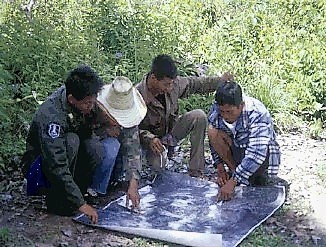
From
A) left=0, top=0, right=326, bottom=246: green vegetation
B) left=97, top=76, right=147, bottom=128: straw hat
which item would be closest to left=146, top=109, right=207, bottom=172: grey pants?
left=97, top=76, right=147, bottom=128: straw hat

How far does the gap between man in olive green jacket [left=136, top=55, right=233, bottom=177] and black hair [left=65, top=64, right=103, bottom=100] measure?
2.51 feet

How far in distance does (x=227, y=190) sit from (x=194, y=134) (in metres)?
0.72

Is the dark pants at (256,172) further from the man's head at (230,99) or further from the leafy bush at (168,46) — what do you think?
the leafy bush at (168,46)

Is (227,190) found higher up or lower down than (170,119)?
lower down

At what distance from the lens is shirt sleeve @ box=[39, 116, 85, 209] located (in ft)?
12.1

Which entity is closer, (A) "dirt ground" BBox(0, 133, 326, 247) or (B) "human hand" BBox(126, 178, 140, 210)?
(A) "dirt ground" BBox(0, 133, 326, 247)

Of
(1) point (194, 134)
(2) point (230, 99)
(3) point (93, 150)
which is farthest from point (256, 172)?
(3) point (93, 150)

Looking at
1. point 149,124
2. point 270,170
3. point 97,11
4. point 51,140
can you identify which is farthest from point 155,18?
point 51,140

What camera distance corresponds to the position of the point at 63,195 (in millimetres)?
3873

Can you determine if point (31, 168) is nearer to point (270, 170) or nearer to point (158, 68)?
point (158, 68)

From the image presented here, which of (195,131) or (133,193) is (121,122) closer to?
(133,193)

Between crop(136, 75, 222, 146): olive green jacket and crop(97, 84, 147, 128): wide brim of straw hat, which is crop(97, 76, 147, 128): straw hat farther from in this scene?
crop(136, 75, 222, 146): olive green jacket

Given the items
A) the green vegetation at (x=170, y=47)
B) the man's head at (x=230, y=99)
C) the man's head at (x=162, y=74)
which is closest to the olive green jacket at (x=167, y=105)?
the man's head at (x=162, y=74)

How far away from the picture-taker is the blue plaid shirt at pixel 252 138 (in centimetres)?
414
